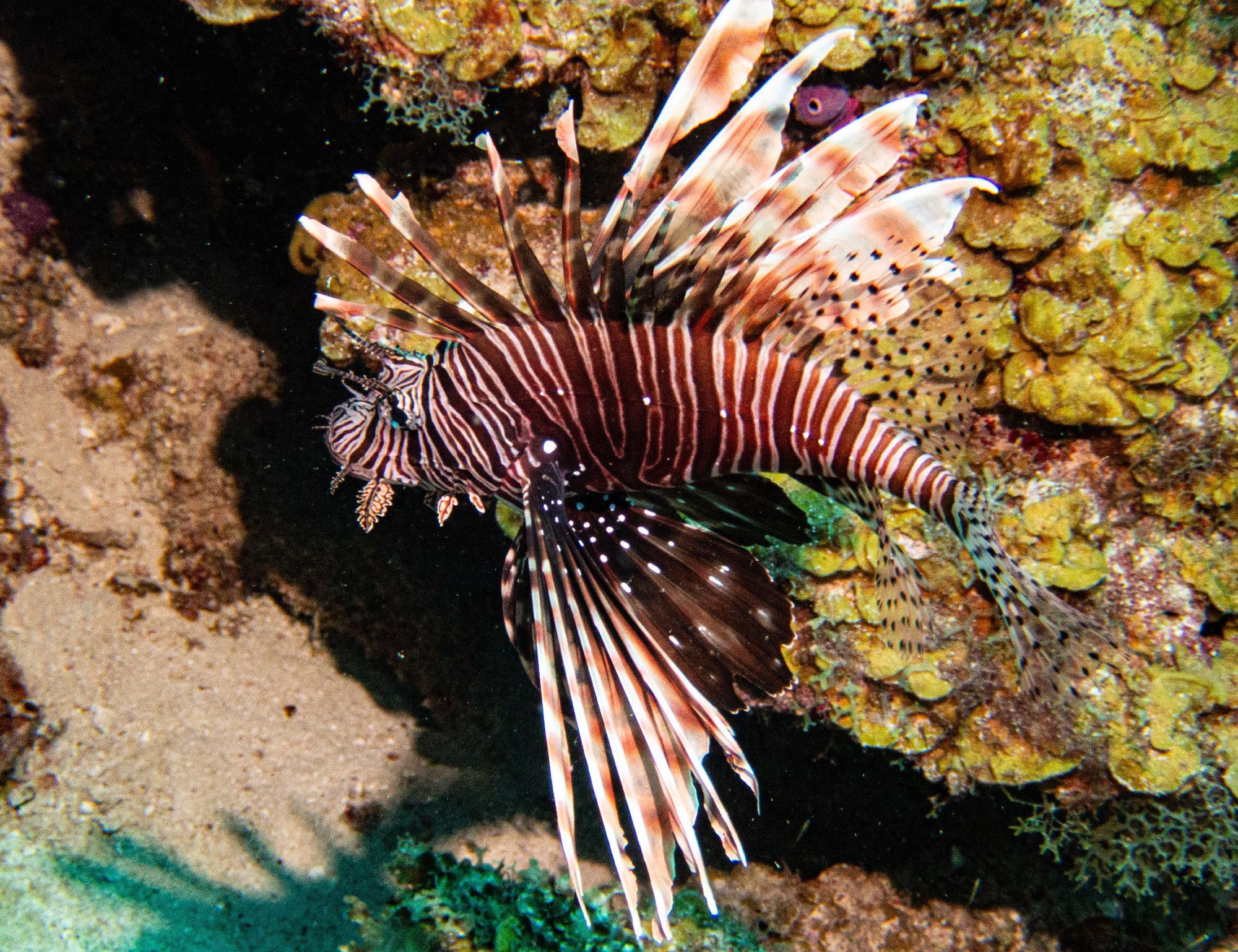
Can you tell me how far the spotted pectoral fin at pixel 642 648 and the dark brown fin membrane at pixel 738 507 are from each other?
18 centimetres

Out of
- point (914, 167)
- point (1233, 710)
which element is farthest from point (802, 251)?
point (1233, 710)

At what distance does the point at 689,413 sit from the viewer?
2.36 meters

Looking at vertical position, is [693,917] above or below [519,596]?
below

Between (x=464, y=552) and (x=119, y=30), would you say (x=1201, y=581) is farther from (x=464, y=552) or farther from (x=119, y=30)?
(x=119, y=30)

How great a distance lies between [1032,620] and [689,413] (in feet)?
3.83

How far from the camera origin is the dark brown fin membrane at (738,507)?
2.69 m

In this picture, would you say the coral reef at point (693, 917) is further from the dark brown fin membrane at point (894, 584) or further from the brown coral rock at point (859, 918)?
the dark brown fin membrane at point (894, 584)

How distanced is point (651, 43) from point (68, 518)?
4.75m

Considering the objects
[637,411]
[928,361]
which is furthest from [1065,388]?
[637,411]

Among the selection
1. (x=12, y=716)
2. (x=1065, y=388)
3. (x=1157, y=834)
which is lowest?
(x=12, y=716)

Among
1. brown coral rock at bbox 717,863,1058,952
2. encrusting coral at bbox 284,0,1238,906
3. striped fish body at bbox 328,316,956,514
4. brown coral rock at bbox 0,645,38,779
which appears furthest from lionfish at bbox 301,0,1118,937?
brown coral rock at bbox 0,645,38,779

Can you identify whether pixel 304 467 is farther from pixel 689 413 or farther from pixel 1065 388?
pixel 1065 388

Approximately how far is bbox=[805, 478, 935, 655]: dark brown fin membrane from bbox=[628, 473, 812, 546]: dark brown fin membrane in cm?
18

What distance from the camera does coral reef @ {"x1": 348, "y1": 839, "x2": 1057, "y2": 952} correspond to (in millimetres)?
3893
